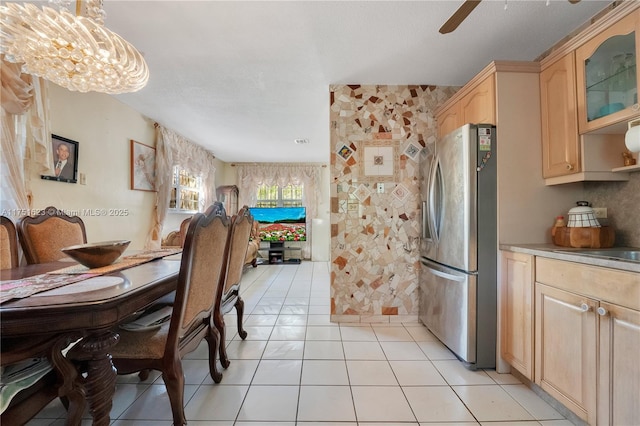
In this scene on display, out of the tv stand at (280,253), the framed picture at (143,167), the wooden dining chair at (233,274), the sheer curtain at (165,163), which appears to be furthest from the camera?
the tv stand at (280,253)

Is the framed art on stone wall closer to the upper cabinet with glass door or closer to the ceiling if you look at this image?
the ceiling

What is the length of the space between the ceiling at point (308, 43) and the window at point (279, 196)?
3.30 metres

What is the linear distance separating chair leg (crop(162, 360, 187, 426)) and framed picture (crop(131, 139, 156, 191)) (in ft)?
9.08

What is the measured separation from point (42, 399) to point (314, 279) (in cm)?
358

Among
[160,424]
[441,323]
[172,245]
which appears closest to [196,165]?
[172,245]

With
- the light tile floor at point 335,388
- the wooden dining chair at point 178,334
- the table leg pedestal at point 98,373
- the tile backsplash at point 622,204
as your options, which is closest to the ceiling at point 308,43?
the tile backsplash at point 622,204

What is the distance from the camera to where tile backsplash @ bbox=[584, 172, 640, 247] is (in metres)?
1.50

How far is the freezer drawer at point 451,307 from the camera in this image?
5.81ft

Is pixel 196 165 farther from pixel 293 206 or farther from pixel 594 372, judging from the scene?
pixel 594 372

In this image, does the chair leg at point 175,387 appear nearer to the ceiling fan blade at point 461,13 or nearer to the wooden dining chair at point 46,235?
the wooden dining chair at point 46,235

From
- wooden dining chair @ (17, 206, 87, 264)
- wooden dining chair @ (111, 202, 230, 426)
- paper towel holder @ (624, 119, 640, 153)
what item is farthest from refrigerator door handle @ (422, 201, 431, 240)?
wooden dining chair @ (17, 206, 87, 264)

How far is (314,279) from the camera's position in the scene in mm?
4371

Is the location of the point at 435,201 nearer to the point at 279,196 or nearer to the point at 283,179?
the point at 283,179

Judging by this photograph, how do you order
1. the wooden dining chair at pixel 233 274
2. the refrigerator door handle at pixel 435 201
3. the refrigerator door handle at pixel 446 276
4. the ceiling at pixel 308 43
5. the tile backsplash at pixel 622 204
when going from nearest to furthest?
1. the tile backsplash at pixel 622 204
2. the ceiling at pixel 308 43
3. the wooden dining chair at pixel 233 274
4. the refrigerator door handle at pixel 446 276
5. the refrigerator door handle at pixel 435 201
